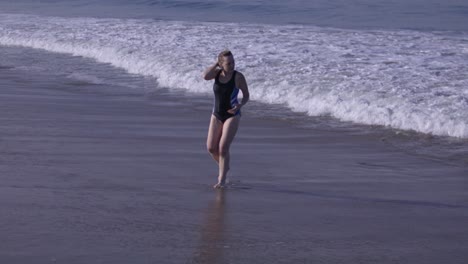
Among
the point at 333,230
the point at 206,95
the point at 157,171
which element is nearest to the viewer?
the point at 333,230

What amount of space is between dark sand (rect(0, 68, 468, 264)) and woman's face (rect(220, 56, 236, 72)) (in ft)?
3.58

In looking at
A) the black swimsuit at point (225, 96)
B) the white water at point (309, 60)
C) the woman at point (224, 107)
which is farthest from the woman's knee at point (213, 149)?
the white water at point (309, 60)

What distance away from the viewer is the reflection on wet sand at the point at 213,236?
6.30 meters

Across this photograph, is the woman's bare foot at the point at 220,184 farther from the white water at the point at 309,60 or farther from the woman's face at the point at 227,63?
the white water at the point at 309,60

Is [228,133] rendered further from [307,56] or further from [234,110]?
[307,56]

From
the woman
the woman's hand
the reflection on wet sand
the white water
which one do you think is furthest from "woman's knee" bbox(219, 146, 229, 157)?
the white water

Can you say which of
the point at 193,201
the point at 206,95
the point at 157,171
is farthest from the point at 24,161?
the point at 206,95

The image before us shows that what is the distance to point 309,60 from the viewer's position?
18188 mm

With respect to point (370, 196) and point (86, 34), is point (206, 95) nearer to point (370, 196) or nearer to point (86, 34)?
point (370, 196)

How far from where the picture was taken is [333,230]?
7.09 meters

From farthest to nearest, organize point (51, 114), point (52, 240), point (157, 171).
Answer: point (51, 114), point (157, 171), point (52, 240)

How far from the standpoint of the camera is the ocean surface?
42.5ft

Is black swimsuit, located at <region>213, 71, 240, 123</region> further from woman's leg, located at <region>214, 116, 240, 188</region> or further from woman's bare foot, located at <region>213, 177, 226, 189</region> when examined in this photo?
woman's bare foot, located at <region>213, 177, 226, 189</region>

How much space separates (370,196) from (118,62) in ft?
42.2
